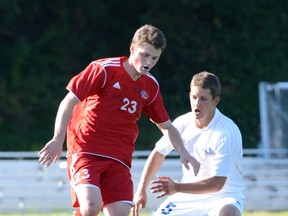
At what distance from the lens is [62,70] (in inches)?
963

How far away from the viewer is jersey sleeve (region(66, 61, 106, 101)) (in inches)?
303

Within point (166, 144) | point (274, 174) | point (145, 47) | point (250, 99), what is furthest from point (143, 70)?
point (250, 99)

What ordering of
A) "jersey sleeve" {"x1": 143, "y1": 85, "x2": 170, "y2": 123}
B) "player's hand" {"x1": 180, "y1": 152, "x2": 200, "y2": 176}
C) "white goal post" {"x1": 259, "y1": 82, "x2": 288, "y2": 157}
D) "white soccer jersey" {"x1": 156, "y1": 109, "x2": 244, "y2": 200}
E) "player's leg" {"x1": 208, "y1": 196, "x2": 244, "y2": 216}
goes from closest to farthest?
"player's hand" {"x1": 180, "y1": 152, "x2": 200, "y2": 176}
"player's leg" {"x1": 208, "y1": 196, "x2": 244, "y2": 216}
"white soccer jersey" {"x1": 156, "y1": 109, "x2": 244, "y2": 200}
"jersey sleeve" {"x1": 143, "y1": 85, "x2": 170, "y2": 123}
"white goal post" {"x1": 259, "y1": 82, "x2": 288, "y2": 157}

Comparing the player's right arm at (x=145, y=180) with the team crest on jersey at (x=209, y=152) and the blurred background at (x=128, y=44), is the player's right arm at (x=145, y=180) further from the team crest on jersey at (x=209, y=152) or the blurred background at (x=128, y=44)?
the blurred background at (x=128, y=44)

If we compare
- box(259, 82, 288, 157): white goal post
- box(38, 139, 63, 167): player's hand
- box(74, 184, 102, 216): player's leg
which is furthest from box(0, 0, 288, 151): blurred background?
box(38, 139, 63, 167): player's hand

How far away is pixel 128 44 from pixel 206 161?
1658cm

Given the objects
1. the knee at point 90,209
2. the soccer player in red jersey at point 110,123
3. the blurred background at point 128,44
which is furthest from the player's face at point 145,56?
the blurred background at point 128,44

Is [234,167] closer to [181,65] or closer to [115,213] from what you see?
[115,213]

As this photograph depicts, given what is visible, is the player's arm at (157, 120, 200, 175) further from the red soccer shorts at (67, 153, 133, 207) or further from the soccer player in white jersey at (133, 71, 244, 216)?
the red soccer shorts at (67, 153, 133, 207)

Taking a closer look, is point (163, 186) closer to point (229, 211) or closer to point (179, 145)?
point (179, 145)

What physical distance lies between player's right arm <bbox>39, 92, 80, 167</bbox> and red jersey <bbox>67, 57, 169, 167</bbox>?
179 millimetres

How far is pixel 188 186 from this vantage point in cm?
783

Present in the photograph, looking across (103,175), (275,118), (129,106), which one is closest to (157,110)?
(129,106)

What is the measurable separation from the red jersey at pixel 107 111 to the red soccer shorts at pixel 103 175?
5cm
